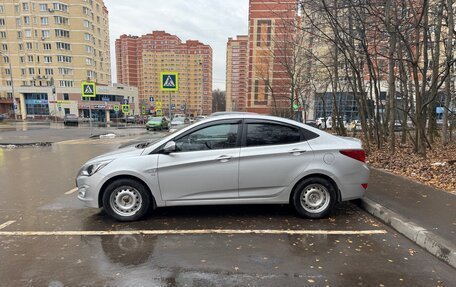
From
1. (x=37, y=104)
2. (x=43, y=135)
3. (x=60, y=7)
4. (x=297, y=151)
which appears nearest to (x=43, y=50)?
(x=60, y=7)

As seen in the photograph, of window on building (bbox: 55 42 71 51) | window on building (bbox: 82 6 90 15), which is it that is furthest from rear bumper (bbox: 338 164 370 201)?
window on building (bbox: 82 6 90 15)

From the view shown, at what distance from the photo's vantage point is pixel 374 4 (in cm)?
978

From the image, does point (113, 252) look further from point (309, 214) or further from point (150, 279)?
point (309, 214)

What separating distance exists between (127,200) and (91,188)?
0.57 meters

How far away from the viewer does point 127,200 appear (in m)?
5.05

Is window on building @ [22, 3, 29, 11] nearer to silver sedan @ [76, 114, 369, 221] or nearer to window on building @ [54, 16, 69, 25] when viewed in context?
window on building @ [54, 16, 69, 25]

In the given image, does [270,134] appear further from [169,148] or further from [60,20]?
[60,20]

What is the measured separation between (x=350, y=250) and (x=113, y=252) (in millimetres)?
2956

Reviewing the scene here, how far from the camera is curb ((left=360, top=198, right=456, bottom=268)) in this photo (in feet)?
12.6

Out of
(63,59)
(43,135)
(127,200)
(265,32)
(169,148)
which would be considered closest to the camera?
(169,148)

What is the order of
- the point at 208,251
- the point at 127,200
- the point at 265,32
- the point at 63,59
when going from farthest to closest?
the point at 63,59 < the point at 265,32 < the point at 127,200 < the point at 208,251

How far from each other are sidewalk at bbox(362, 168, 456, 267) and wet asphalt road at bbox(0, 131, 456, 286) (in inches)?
5.8

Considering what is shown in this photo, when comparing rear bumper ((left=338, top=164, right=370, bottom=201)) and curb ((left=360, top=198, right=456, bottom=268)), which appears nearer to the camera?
curb ((left=360, top=198, right=456, bottom=268))

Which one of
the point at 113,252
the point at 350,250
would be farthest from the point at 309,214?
the point at 113,252
